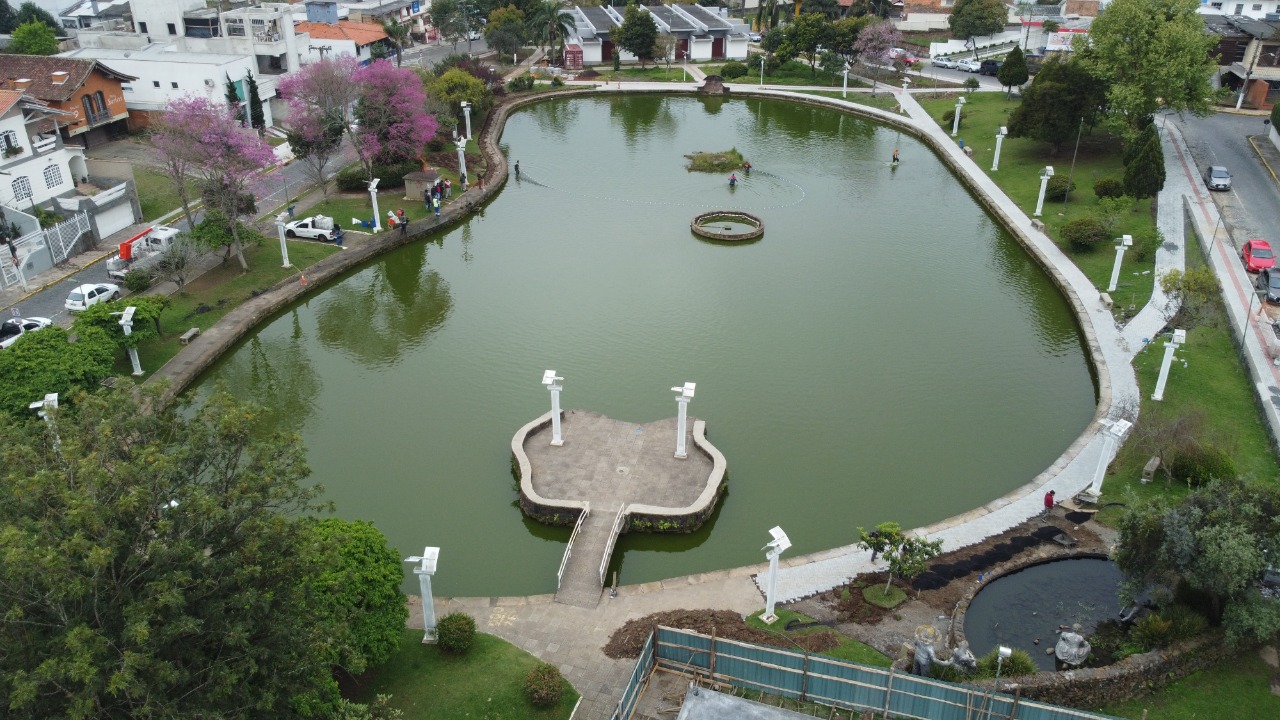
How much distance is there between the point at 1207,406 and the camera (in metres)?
31.2

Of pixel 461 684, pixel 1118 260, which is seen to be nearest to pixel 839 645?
pixel 461 684

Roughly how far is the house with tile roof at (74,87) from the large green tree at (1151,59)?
5625cm

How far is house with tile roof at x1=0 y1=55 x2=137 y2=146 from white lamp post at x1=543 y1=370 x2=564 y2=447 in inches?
1436

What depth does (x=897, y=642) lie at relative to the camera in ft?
72.7

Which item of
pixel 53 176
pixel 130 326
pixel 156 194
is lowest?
pixel 156 194

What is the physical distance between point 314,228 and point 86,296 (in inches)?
428

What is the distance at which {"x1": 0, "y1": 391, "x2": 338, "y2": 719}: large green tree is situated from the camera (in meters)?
14.3

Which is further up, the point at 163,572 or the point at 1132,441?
the point at 163,572

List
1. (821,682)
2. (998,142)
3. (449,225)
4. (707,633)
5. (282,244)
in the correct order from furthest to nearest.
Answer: (998,142) < (449,225) < (282,244) < (707,633) < (821,682)

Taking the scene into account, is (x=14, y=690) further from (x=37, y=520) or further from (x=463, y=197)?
(x=463, y=197)

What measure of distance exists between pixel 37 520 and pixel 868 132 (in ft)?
199

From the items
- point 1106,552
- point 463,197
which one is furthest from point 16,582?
point 463,197

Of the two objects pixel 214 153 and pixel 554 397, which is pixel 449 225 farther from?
pixel 554 397

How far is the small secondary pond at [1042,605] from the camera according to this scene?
74.8ft
